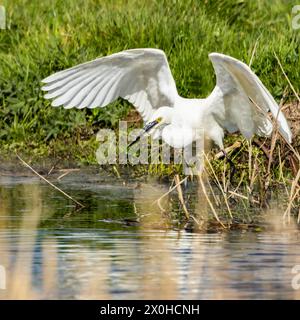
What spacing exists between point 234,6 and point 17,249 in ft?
20.0

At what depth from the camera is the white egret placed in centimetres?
1071

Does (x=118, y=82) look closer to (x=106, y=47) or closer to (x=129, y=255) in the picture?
(x=106, y=47)

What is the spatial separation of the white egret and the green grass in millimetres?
1666

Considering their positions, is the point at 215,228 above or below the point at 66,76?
below

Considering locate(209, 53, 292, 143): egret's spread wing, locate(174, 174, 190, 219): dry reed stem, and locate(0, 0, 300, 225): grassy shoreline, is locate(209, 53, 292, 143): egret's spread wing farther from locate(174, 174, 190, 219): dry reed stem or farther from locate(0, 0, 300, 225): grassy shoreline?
locate(0, 0, 300, 225): grassy shoreline

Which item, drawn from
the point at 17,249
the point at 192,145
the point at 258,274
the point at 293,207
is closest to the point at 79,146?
the point at 192,145

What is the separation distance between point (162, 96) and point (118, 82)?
14.6 inches

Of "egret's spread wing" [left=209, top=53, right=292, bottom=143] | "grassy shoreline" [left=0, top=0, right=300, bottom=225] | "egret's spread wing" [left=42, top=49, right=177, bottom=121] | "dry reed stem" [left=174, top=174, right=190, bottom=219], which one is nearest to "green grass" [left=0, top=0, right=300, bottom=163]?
"grassy shoreline" [left=0, top=0, right=300, bottom=225]

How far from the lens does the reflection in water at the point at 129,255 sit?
26.3ft

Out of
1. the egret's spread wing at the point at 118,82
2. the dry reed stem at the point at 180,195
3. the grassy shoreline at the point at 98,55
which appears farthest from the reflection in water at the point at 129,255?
the grassy shoreline at the point at 98,55

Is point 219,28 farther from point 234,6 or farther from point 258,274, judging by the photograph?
point 258,274

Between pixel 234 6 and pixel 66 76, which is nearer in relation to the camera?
pixel 66 76
